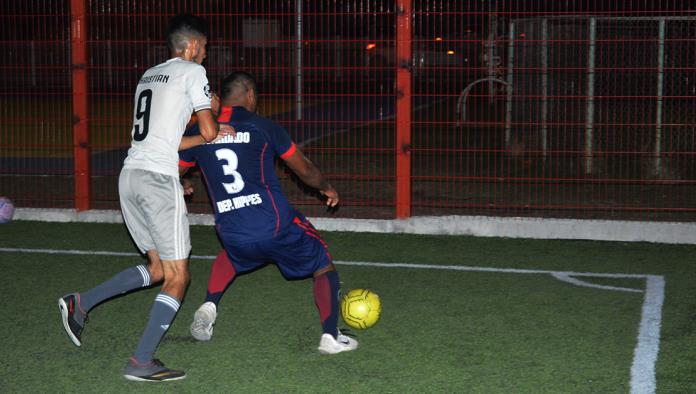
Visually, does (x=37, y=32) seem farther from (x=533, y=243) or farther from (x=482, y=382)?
(x=482, y=382)

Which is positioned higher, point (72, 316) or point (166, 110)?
point (166, 110)

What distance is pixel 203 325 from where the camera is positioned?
18.9ft

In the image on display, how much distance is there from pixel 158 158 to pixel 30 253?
3849mm

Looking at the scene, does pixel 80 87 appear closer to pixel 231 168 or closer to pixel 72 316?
pixel 72 316

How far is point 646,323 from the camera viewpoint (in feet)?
20.1

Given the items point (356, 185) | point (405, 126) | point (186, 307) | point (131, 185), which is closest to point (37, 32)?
point (356, 185)

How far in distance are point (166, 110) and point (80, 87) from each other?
5.07 m

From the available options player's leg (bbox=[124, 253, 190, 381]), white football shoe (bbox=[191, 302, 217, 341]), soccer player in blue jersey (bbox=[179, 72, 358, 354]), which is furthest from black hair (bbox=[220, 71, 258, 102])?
white football shoe (bbox=[191, 302, 217, 341])

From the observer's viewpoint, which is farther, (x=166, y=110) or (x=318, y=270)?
(x=318, y=270)

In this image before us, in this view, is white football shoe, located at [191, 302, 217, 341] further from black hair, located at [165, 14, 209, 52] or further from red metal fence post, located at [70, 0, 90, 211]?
red metal fence post, located at [70, 0, 90, 211]

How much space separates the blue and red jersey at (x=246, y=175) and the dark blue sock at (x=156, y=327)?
1.86 feet

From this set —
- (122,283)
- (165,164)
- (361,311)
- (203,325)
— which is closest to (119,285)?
(122,283)

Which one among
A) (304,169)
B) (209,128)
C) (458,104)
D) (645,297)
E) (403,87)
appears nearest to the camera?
(209,128)

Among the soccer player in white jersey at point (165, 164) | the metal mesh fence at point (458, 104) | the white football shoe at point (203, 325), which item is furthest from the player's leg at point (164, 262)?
the metal mesh fence at point (458, 104)
